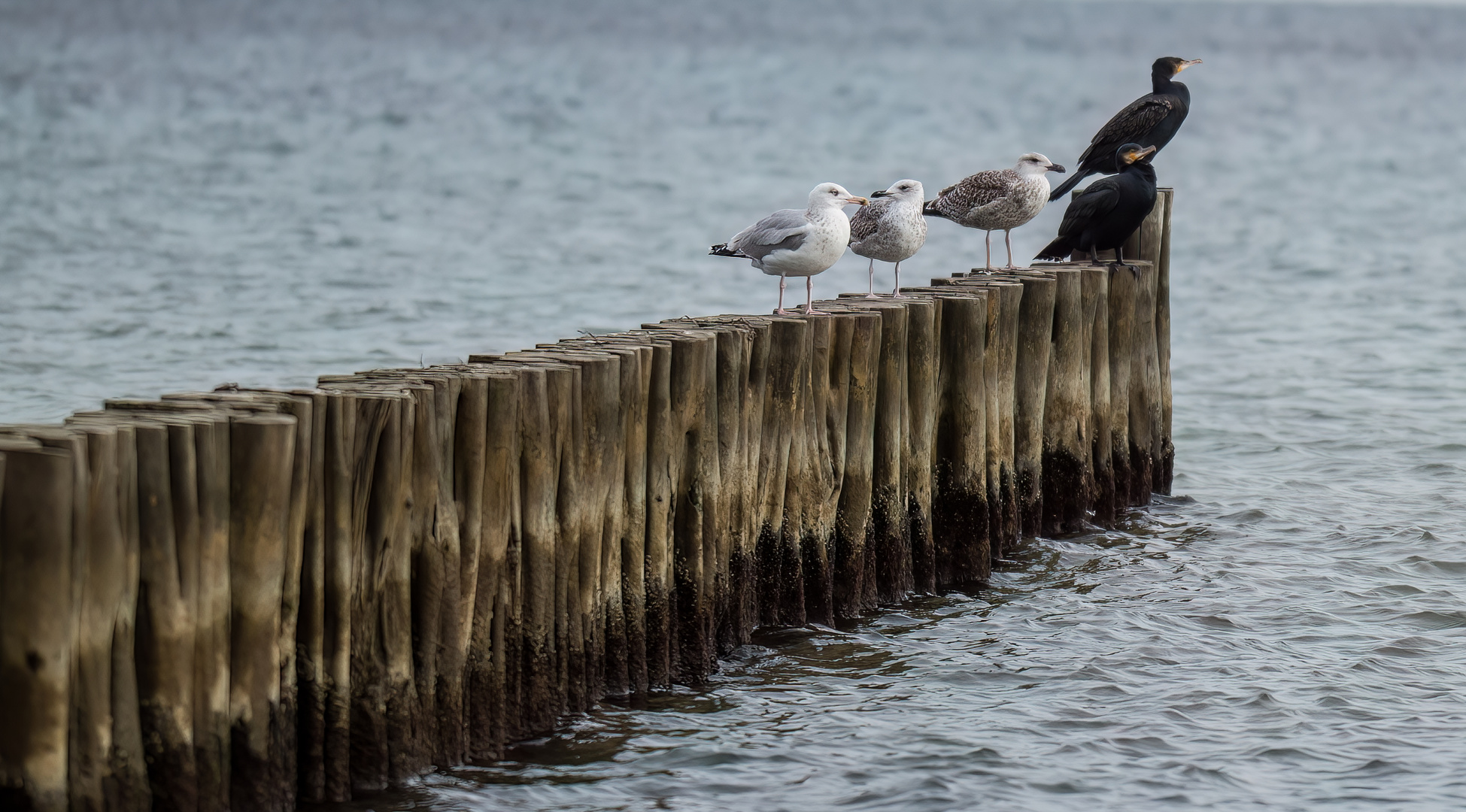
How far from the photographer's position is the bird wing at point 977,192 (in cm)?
1152

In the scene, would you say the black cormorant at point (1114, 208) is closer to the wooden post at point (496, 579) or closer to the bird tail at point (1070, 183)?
the bird tail at point (1070, 183)

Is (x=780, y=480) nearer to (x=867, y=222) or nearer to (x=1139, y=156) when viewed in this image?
(x=867, y=222)

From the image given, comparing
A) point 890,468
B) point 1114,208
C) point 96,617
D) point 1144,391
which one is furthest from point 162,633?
point 1144,391

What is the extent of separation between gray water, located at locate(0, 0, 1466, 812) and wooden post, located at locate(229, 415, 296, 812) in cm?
68

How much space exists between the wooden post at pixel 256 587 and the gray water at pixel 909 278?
2.23 ft

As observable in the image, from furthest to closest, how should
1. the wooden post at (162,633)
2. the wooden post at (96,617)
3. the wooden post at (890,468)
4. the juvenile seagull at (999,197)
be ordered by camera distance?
the juvenile seagull at (999,197) → the wooden post at (890,468) → the wooden post at (162,633) → the wooden post at (96,617)

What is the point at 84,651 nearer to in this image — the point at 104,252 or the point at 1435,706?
the point at 1435,706

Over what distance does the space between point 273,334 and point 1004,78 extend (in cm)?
7282

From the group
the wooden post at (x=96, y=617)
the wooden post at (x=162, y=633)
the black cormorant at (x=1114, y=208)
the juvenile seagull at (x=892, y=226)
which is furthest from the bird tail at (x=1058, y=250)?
the wooden post at (x=96, y=617)

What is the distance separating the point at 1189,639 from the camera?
9.72 metres

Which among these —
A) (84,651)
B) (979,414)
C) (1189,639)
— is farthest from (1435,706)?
(84,651)

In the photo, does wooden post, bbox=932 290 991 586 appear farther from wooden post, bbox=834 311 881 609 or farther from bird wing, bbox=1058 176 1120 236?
bird wing, bbox=1058 176 1120 236

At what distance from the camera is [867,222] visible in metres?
10.5

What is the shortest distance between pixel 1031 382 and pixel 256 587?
599cm
